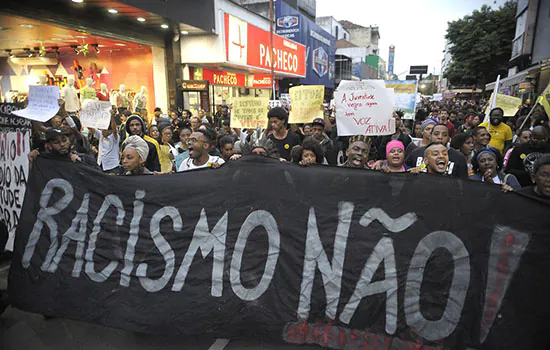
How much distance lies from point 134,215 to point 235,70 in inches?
691

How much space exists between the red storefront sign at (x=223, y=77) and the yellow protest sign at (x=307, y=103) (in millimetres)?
11354

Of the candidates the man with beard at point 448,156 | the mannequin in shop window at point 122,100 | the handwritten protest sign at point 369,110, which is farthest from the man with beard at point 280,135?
the mannequin in shop window at point 122,100

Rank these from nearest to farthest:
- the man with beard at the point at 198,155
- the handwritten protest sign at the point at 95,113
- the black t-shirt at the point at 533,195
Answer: the black t-shirt at the point at 533,195 → the man with beard at the point at 198,155 → the handwritten protest sign at the point at 95,113

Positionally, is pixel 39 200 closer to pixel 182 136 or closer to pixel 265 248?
pixel 265 248

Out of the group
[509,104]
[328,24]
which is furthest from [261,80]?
[328,24]

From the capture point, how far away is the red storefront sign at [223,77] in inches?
653

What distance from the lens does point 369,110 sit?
173 inches

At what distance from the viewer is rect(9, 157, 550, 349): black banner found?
2.51 m

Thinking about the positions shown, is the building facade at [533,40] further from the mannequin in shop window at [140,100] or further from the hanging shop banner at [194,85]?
the mannequin in shop window at [140,100]

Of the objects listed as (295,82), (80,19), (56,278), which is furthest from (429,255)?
(295,82)

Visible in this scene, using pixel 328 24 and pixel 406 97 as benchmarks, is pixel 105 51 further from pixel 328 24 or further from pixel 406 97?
pixel 328 24

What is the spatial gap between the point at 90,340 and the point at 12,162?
6.96 feet

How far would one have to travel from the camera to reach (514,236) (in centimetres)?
249

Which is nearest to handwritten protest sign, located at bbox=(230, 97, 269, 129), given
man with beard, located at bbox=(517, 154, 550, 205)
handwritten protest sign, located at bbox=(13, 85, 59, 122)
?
handwritten protest sign, located at bbox=(13, 85, 59, 122)
